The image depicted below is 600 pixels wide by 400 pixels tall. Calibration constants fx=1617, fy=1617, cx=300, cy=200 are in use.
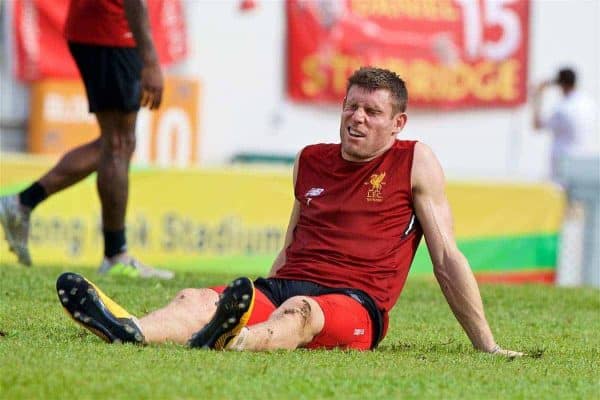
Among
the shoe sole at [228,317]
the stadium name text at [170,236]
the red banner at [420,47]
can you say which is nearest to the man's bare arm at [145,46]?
the shoe sole at [228,317]

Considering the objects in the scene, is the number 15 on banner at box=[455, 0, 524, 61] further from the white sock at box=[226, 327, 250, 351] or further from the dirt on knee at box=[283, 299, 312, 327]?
the white sock at box=[226, 327, 250, 351]

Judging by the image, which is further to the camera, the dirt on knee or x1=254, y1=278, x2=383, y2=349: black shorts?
x1=254, y1=278, x2=383, y2=349: black shorts

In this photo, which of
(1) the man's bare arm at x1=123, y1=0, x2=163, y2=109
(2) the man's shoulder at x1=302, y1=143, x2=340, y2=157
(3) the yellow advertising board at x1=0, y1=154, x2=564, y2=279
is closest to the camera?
(2) the man's shoulder at x1=302, y1=143, x2=340, y2=157

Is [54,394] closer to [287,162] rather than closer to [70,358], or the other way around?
[70,358]

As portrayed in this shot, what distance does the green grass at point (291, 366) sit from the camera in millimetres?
4930

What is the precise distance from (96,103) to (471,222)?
273 inches

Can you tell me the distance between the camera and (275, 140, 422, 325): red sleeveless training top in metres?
6.21

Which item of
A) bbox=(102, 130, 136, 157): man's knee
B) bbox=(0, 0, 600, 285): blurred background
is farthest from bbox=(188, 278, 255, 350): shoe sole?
bbox=(0, 0, 600, 285): blurred background

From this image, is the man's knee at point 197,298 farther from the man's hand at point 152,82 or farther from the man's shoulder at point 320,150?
the man's hand at point 152,82

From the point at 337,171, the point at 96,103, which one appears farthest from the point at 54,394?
the point at 96,103

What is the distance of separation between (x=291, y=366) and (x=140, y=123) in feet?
40.0

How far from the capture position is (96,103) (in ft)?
28.9

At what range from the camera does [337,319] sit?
5926mm

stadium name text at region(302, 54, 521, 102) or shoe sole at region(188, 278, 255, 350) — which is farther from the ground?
shoe sole at region(188, 278, 255, 350)
